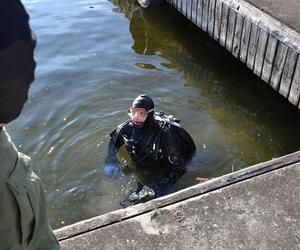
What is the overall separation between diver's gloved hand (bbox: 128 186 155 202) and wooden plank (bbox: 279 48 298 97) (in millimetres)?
2526

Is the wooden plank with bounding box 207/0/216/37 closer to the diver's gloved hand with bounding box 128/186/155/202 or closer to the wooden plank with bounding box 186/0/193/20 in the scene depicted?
the wooden plank with bounding box 186/0/193/20

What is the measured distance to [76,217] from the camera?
5125 millimetres

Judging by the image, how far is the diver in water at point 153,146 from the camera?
4773 mm

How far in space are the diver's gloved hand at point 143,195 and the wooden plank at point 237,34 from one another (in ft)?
10.4

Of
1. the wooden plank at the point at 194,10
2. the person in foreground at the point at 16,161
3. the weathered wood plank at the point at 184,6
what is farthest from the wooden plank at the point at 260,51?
the person in foreground at the point at 16,161

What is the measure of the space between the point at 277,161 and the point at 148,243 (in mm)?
1532

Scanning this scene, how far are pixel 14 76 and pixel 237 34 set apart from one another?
244 inches

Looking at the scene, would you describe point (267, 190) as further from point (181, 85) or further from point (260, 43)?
point (181, 85)

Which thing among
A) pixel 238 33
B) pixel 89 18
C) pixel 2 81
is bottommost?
pixel 89 18

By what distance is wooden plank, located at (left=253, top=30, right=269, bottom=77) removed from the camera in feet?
20.0

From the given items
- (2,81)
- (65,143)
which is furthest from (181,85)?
(2,81)

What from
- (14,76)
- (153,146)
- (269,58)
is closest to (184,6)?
(269,58)

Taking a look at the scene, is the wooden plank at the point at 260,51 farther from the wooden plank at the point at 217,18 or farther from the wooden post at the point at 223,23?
the wooden plank at the point at 217,18

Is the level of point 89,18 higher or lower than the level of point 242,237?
lower
